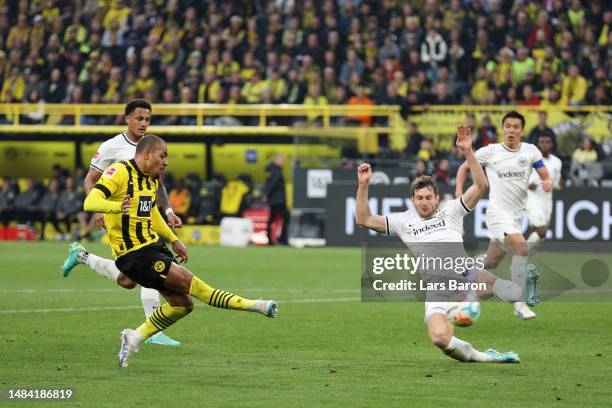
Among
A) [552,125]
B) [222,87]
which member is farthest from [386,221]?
[222,87]

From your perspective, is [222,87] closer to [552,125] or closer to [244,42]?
[244,42]

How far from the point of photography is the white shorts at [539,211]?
56.0 ft

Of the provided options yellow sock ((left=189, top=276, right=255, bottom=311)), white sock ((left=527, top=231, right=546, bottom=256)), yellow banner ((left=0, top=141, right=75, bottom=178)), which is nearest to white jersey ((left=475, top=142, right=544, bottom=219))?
white sock ((left=527, top=231, right=546, bottom=256))

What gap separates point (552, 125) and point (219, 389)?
17909 mm

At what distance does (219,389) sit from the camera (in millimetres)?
8352

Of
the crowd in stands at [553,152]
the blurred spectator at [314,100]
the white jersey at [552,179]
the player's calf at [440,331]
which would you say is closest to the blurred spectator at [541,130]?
the crowd in stands at [553,152]

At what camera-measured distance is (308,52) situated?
3000 centimetres

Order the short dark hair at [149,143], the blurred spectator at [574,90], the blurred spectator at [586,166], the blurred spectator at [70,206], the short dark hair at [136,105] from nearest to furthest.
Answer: the short dark hair at [149,143], the short dark hair at [136,105], the blurred spectator at [586,166], the blurred spectator at [574,90], the blurred spectator at [70,206]

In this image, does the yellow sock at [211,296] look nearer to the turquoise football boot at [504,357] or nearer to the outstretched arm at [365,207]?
the outstretched arm at [365,207]

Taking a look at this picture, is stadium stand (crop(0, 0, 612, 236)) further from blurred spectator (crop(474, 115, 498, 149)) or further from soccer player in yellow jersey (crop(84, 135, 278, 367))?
soccer player in yellow jersey (crop(84, 135, 278, 367))

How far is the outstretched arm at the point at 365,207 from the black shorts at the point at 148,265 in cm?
150

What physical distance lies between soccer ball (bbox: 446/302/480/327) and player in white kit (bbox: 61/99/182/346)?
8.43ft

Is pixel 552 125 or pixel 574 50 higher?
pixel 574 50

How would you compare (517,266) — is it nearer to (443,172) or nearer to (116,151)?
(116,151)
